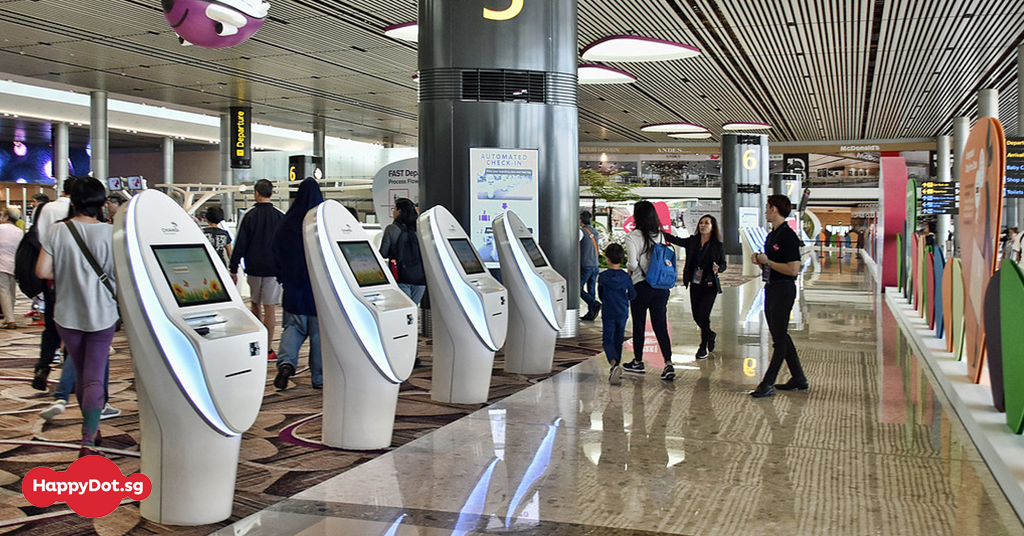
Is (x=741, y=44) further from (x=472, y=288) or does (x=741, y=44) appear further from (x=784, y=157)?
(x=784, y=157)

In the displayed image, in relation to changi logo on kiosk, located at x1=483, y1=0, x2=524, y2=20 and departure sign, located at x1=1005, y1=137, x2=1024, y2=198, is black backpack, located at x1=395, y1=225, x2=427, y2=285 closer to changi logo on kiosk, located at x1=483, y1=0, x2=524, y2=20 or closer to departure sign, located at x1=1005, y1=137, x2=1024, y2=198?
changi logo on kiosk, located at x1=483, y1=0, x2=524, y2=20

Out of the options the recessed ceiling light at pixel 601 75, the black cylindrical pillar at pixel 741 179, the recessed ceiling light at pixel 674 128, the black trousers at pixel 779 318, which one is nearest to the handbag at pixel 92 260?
the black trousers at pixel 779 318

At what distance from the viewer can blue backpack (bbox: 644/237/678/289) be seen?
6.52 meters

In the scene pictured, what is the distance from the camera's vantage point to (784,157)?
36969 millimetres

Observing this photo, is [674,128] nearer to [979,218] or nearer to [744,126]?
[744,126]

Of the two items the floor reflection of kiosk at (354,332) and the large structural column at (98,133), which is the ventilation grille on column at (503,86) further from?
the large structural column at (98,133)

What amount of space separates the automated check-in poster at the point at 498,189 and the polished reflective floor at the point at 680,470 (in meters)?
2.18

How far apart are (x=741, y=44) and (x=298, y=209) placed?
13.0 m

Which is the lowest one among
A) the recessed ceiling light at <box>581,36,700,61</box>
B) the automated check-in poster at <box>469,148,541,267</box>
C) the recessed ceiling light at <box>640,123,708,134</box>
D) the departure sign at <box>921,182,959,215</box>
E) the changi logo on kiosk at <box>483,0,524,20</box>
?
the automated check-in poster at <box>469,148,541,267</box>

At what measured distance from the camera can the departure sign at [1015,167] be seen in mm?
16438

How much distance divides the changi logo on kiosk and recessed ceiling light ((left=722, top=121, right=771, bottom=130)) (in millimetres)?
23017

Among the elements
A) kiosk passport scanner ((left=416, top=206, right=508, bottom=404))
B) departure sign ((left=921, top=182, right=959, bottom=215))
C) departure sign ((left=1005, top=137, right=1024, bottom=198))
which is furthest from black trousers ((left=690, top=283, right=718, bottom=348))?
departure sign ((left=921, top=182, right=959, bottom=215))

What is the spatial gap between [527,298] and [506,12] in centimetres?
312

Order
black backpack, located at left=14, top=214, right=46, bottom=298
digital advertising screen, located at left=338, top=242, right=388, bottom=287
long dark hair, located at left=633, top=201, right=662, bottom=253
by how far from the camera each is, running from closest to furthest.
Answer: digital advertising screen, located at left=338, top=242, right=388, bottom=287
black backpack, located at left=14, top=214, right=46, bottom=298
long dark hair, located at left=633, top=201, right=662, bottom=253
